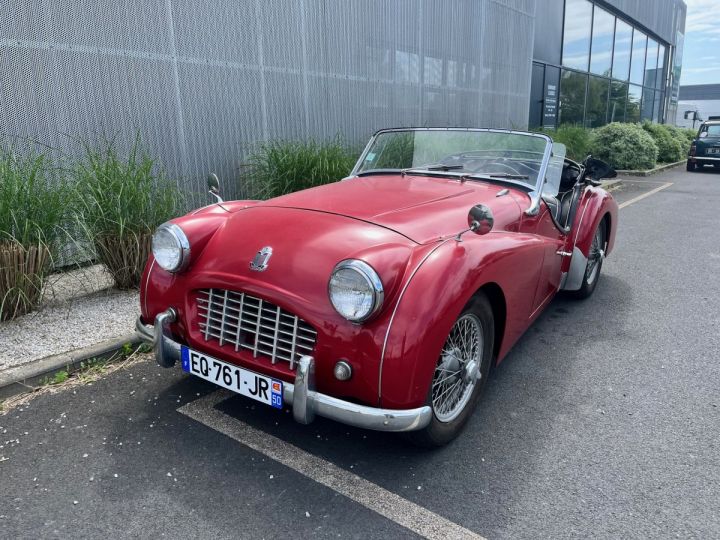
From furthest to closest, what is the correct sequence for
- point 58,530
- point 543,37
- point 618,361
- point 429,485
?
point 543,37, point 618,361, point 429,485, point 58,530

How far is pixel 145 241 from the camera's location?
4.25 meters

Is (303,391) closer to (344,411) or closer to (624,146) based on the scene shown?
(344,411)

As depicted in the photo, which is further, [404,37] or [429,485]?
[404,37]

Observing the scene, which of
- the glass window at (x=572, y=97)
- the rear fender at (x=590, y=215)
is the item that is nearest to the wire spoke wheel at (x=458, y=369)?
the rear fender at (x=590, y=215)

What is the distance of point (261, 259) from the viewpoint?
7.87 feet

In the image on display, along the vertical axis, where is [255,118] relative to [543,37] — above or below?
below

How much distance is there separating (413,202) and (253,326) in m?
1.22

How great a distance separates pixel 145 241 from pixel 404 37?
686cm

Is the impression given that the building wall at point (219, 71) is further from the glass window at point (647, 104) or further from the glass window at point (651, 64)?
the glass window at point (651, 64)

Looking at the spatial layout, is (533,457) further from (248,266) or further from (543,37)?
(543,37)

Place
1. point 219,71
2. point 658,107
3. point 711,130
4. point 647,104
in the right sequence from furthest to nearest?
point 658,107
point 647,104
point 711,130
point 219,71

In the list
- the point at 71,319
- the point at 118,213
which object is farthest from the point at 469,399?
the point at 118,213

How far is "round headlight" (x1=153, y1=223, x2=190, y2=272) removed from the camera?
2.60 meters

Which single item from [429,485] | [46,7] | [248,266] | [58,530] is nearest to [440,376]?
[429,485]
